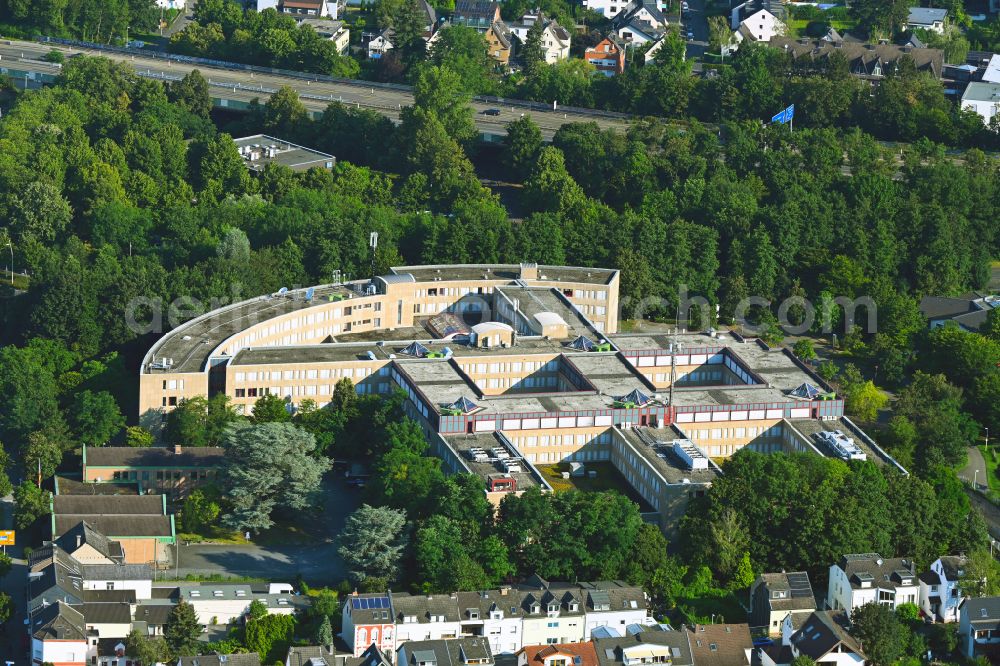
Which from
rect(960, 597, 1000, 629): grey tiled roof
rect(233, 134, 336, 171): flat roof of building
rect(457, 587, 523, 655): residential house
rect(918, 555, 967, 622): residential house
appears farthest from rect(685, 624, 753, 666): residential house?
rect(233, 134, 336, 171): flat roof of building

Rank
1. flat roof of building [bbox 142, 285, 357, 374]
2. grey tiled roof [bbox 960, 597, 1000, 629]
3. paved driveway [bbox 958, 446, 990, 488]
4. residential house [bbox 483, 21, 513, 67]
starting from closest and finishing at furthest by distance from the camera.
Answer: grey tiled roof [bbox 960, 597, 1000, 629] → paved driveway [bbox 958, 446, 990, 488] → flat roof of building [bbox 142, 285, 357, 374] → residential house [bbox 483, 21, 513, 67]

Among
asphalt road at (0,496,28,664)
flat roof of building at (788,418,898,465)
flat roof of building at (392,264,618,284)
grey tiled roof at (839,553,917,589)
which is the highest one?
flat roof of building at (392,264,618,284)

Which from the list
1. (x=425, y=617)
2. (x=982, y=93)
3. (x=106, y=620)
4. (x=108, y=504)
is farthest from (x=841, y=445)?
(x=982, y=93)

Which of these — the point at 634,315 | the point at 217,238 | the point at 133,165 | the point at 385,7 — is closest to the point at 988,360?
the point at 634,315

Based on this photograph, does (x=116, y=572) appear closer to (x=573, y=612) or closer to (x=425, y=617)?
(x=425, y=617)

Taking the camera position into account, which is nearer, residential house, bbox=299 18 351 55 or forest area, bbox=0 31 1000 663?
forest area, bbox=0 31 1000 663

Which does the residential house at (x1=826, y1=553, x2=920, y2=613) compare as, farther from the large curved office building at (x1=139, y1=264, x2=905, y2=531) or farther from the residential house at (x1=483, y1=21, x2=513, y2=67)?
the residential house at (x1=483, y1=21, x2=513, y2=67)

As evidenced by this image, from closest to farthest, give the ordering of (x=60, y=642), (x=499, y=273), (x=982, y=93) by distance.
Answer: (x=60, y=642) < (x=499, y=273) < (x=982, y=93)

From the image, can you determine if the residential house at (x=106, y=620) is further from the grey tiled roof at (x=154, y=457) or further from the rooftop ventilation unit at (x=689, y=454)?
the rooftop ventilation unit at (x=689, y=454)
